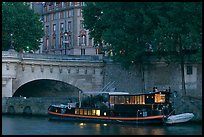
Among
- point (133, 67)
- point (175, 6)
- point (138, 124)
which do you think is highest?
point (175, 6)

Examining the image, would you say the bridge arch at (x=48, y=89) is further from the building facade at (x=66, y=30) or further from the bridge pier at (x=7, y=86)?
the building facade at (x=66, y=30)

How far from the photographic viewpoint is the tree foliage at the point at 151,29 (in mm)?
69750

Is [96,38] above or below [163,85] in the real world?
above

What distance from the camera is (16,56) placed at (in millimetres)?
80875

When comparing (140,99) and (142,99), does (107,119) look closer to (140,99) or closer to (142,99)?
(140,99)

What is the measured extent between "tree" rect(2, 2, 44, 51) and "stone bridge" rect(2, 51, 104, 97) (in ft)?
35.8

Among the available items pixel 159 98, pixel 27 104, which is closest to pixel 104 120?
pixel 159 98

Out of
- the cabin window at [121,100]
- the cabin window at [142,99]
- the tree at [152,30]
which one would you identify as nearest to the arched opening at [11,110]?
the tree at [152,30]

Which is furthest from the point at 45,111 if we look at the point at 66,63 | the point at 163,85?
the point at 163,85

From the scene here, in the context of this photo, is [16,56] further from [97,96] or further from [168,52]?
[168,52]

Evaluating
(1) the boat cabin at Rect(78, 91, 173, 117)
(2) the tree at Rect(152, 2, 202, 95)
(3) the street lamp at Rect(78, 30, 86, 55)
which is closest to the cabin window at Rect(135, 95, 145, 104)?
(1) the boat cabin at Rect(78, 91, 173, 117)

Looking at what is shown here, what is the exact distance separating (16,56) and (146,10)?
58.1ft

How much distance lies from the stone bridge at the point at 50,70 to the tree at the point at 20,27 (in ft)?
35.8

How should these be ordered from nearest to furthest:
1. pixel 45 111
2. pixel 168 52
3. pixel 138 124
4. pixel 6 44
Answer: pixel 138 124 < pixel 168 52 < pixel 45 111 < pixel 6 44
